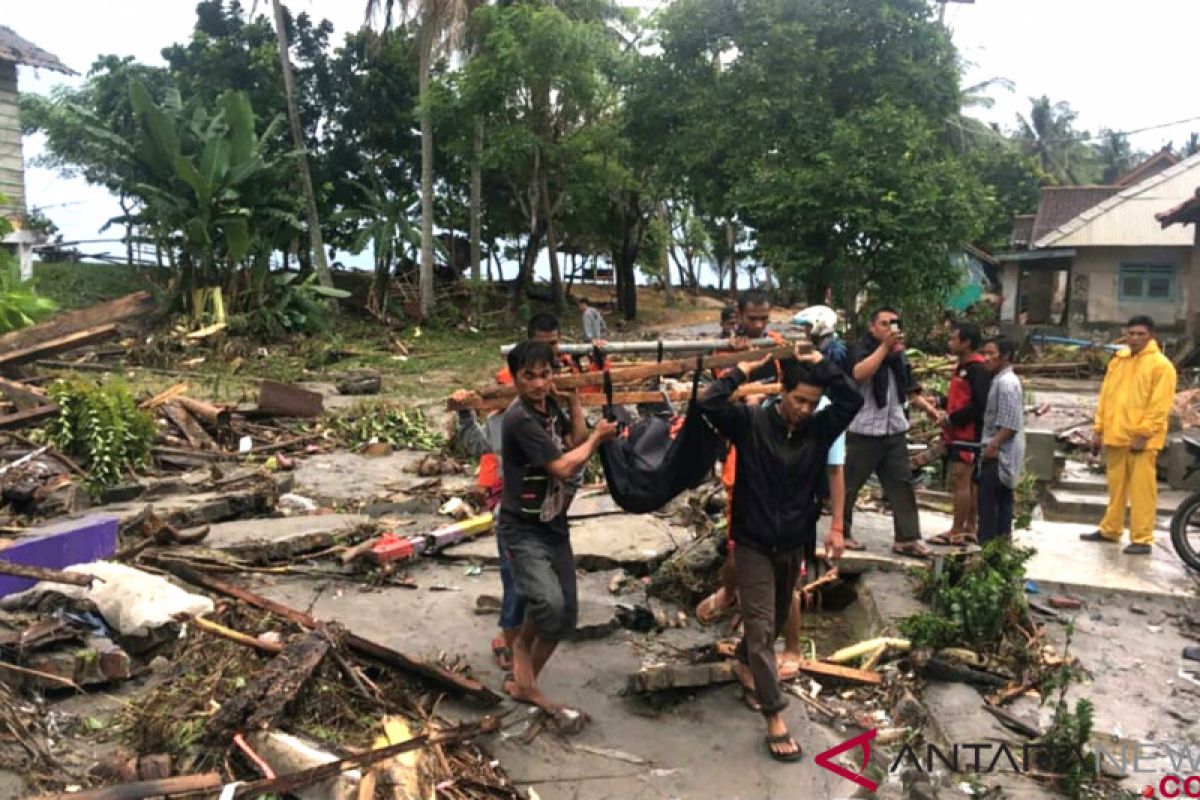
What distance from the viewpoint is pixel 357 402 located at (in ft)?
44.7

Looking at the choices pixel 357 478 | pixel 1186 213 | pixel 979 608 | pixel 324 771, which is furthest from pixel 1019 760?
pixel 1186 213

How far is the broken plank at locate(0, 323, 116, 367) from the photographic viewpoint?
7.80 metres

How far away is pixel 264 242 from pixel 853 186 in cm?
1259

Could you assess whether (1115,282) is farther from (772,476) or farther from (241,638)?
(241,638)

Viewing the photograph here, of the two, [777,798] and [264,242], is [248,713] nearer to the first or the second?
[777,798]

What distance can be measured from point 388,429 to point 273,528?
491 centimetres

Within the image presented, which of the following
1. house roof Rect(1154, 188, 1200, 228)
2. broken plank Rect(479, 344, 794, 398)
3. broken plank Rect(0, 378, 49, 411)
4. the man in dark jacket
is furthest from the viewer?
house roof Rect(1154, 188, 1200, 228)

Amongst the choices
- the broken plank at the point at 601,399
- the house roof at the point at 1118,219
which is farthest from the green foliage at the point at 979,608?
the house roof at the point at 1118,219

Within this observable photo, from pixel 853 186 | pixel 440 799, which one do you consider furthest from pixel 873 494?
pixel 853 186

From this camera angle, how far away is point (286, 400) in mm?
11570

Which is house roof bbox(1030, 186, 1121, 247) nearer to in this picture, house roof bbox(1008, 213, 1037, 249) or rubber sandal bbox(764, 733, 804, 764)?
house roof bbox(1008, 213, 1037, 249)

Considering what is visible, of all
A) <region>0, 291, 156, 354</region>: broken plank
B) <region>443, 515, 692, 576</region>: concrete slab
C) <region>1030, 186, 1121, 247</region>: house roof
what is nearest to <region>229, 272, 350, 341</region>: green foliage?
<region>0, 291, 156, 354</region>: broken plank

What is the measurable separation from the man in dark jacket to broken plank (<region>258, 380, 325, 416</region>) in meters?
8.96

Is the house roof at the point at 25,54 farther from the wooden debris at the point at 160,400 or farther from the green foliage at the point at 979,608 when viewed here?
the green foliage at the point at 979,608
